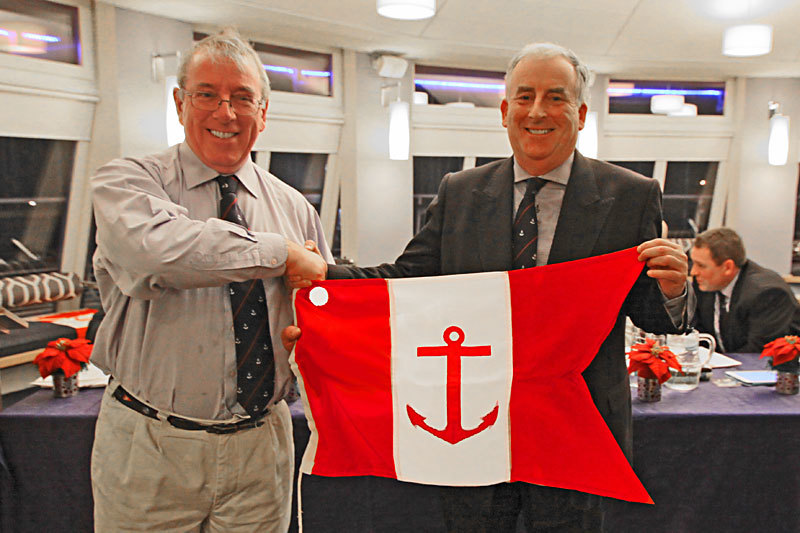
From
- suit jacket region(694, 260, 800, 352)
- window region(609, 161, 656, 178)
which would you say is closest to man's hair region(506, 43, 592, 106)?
suit jacket region(694, 260, 800, 352)

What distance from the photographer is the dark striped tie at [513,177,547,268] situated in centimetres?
165

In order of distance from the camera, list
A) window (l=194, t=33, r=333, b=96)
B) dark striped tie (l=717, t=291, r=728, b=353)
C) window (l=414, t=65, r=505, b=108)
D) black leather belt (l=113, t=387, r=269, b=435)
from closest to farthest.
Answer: black leather belt (l=113, t=387, r=269, b=435)
dark striped tie (l=717, t=291, r=728, b=353)
window (l=194, t=33, r=333, b=96)
window (l=414, t=65, r=505, b=108)

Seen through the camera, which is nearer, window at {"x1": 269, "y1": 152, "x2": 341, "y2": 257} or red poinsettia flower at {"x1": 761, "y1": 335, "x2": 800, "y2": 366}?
red poinsettia flower at {"x1": 761, "y1": 335, "x2": 800, "y2": 366}

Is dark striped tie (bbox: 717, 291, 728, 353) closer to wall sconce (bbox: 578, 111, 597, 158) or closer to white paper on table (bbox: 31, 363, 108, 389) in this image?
wall sconce (bbox: 578, 111, 597, 158)

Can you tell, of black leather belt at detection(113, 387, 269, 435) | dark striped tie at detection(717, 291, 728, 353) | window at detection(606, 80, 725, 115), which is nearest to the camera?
black leather belt at detection(113, 387, 269, 435)

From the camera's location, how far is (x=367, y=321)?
1.70 meters

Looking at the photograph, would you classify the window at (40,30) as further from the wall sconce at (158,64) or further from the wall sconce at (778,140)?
the wall sconce at (778,140)

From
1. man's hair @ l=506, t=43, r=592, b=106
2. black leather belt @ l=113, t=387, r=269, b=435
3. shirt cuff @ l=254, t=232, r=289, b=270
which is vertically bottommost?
black leather belt @ l=113, t=387, r=269, b=435

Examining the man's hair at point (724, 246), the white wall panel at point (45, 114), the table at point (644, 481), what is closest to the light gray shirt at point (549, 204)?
the table at point (644, 481)

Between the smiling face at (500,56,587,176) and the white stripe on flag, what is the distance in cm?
33

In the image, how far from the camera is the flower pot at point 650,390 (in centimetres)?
248

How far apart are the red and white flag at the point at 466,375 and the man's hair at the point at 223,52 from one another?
581 mm

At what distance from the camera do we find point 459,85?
6664mm

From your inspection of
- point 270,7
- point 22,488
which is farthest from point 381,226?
point 22,488
